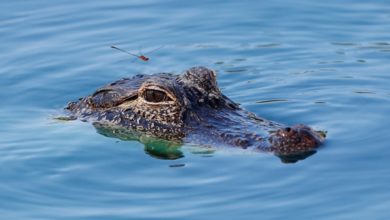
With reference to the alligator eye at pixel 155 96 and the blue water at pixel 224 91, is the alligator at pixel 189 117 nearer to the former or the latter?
the alligator eye at pixel 155 96

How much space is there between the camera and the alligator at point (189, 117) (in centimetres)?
1191

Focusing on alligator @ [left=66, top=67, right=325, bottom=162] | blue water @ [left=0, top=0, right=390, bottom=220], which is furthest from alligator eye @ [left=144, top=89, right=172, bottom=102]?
blue water @ [left=0, top=0, right=390, bottom=220]

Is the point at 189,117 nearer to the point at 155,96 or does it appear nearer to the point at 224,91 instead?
the point at 155,96

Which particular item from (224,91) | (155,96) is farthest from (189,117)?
(224,91)

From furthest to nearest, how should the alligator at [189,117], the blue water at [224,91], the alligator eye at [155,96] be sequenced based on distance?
1. the alligator eye at [155,96]
2. the alligator at [189,117]
3. the blue water at [224,91]

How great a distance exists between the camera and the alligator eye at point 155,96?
515 inches

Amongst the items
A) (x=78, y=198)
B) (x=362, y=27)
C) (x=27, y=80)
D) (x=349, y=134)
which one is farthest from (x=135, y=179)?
(x=362, y=27)

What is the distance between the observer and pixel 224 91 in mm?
15648

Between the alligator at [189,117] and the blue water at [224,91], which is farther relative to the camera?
the alligator at [189,117]

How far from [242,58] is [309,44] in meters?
1.25

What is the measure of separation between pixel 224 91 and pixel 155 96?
268 centimetres

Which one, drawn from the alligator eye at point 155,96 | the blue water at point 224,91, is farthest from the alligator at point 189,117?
the blue water at point 224,91

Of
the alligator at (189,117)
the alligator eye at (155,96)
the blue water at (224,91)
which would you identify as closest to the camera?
the blue water at (224,91)

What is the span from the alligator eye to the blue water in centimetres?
62
